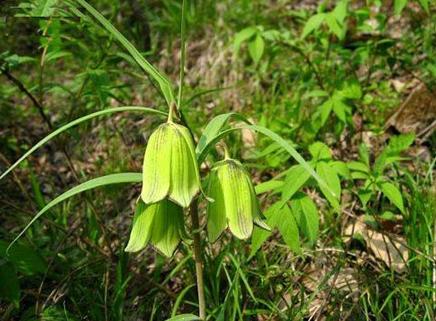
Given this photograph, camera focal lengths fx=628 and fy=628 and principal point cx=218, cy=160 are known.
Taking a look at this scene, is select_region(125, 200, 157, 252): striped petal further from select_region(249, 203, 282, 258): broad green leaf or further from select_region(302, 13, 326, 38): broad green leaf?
select_region(302, 13, 326, 38): broad green leaf

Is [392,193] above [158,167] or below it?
below

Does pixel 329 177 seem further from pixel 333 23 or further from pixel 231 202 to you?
pixel 333 23

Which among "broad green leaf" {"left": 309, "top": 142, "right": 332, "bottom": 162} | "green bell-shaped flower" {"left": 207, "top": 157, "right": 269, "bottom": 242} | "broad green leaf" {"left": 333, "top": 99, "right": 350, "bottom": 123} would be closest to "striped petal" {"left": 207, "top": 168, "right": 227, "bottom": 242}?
"green bell-shaped flower" {"left": 207, "top": 157, "right": 269, "bottom": 242}

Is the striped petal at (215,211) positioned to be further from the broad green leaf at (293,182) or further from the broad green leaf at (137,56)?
the broad green leaf at (293,182)

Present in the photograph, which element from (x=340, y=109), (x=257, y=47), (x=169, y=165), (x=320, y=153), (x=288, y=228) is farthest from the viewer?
(x=257, y=47)

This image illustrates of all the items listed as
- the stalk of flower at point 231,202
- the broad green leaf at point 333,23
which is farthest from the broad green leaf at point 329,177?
the broad green leaf at point 333,23

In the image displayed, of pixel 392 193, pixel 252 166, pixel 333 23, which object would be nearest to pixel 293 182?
pixel 392 193

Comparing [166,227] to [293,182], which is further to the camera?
[293,182]

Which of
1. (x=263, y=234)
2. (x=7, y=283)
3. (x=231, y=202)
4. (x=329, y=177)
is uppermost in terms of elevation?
(x=231, y=202)

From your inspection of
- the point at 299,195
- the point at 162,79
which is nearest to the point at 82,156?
the point at 299,195
